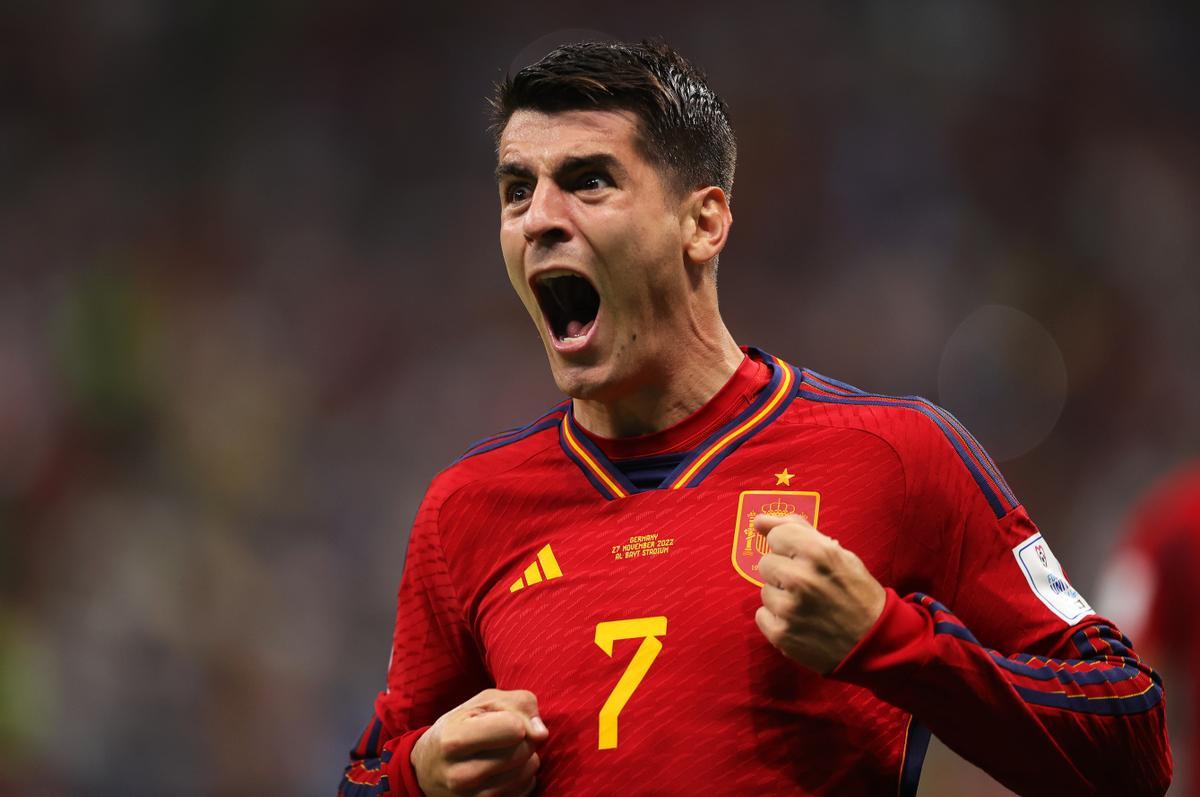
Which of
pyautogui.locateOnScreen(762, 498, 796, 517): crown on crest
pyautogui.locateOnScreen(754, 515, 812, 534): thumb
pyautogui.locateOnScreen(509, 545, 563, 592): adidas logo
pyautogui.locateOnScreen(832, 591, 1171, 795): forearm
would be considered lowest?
pyautogui.locateOnScreen(832, 591, 1171, 795): forearm

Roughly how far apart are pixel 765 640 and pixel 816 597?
0.24 m

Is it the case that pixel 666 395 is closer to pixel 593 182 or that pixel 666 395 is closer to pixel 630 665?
pixel 593 182

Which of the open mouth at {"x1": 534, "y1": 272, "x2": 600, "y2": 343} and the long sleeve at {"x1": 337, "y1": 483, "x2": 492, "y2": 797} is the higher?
the open mouth at {"x1": 534, "y1": 272, "x2": 600, "y2": 343}

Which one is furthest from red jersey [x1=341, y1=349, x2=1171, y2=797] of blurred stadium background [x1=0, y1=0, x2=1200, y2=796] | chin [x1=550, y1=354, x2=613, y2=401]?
blurred stadium background [x1=0, y1=0, x2=1200, y2=796]

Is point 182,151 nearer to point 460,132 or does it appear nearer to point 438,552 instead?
point 460,132

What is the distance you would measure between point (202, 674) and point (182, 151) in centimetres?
287

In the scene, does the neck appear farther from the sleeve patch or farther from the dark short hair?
the sleeve patch

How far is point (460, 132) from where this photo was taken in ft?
24.0

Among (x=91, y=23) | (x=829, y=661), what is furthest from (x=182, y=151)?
(x=829, y=661)

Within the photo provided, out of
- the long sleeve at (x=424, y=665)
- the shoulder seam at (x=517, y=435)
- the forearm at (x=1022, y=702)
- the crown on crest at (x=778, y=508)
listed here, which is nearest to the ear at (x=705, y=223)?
the shoulder seam at (x=517, y=435)

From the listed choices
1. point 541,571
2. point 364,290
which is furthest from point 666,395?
point 364,290

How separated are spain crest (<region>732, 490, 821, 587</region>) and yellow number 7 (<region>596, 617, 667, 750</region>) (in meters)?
0.15

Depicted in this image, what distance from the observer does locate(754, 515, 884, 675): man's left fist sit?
1745 mm

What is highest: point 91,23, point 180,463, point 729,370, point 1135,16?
point 91,23
